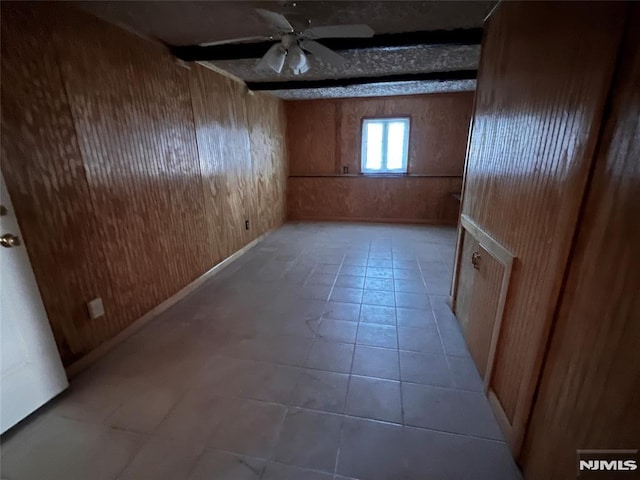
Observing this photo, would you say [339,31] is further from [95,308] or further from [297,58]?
[95,308]

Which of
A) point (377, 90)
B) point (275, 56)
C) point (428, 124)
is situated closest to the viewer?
point (275, 56)

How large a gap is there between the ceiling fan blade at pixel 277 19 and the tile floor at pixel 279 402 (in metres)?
2.00

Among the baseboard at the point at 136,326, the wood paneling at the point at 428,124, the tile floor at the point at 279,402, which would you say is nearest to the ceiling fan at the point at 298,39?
A: the tile floor at the point at 279,402

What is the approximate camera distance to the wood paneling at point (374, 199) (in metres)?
5.28

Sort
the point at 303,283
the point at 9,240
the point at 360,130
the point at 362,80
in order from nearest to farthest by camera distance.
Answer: the point at 9,240
the point at 303,283
the point at 362,80
the point at 360,130

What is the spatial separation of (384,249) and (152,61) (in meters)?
3.19

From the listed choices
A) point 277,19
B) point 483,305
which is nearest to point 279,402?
point 483,305

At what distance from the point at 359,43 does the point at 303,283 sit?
214 centimetres

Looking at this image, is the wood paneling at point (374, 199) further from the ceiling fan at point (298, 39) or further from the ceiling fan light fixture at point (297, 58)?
the ceiling fan light fixture at point (297, 58)

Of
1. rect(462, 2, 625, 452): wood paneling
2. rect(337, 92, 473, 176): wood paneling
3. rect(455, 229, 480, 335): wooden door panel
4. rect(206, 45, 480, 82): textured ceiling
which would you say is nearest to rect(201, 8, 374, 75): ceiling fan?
rect(206, 45, 480, 82): textured ceiling

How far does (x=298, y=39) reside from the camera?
1.97 metres

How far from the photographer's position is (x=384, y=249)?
3986 mm

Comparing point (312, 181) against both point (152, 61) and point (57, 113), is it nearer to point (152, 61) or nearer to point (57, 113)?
point (152, 61)

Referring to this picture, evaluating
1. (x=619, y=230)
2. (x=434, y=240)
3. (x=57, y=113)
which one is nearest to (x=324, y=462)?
(x=619, y=230)
